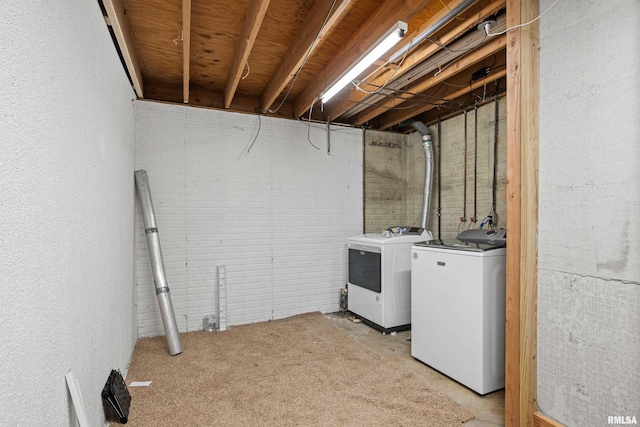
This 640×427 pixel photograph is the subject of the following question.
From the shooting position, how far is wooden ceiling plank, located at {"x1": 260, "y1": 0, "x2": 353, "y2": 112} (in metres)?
2.02

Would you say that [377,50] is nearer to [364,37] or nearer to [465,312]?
[364,37]

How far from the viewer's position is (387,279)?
3.38m

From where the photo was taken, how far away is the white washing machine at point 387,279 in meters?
3.39

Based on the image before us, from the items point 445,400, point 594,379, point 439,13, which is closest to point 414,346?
point 445,400

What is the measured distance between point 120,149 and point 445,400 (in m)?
2.95

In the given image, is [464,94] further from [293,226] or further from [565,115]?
[293,226]

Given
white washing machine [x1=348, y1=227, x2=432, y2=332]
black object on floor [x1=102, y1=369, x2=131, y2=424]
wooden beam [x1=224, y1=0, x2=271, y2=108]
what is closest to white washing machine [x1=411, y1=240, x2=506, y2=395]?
white washing machine [x1=348, y1=227, x2=432, y2=332]

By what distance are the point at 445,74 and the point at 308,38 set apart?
1.32m

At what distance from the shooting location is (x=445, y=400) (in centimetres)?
216

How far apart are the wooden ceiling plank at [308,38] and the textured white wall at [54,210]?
131cm

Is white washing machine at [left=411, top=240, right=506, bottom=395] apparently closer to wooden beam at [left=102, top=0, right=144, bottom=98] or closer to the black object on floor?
the black object on floor

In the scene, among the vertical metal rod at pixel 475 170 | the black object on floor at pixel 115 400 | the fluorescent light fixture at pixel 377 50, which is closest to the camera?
the black object on floor at pixel 115 400

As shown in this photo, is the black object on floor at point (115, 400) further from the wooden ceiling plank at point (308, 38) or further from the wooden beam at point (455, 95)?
the wooden beam at point (455, 95)

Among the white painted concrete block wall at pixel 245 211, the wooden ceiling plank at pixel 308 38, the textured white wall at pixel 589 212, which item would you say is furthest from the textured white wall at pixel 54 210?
the textured white wall at pixel 589 212
